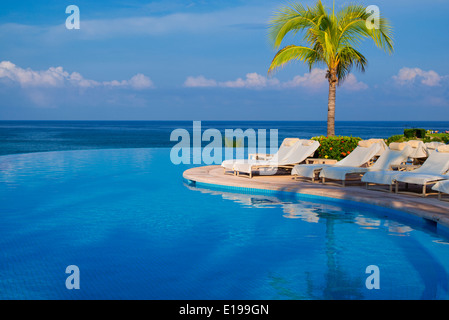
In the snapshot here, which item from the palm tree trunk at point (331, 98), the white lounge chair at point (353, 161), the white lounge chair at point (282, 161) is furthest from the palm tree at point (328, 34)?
the white lounge chair at point (353, 161)

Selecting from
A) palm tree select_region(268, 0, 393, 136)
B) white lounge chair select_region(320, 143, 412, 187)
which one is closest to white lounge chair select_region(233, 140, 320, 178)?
white lounge chair select_region(320, 143, 412, 187)

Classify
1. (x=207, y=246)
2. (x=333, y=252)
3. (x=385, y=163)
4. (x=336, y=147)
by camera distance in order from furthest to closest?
(x=336, y=147), (x=385, y=163), (x=207, y=246), (x=333, y=252)

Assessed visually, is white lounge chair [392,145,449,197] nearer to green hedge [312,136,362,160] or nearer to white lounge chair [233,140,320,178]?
white lounge chair [233,140,320,178]

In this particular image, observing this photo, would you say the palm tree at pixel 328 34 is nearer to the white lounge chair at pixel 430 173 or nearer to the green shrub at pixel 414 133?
the white lounge chair at pixel 430 173

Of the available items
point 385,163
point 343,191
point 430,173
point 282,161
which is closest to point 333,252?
point 343,191

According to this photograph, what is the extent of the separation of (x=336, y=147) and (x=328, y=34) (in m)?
2.86

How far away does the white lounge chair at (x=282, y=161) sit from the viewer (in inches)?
410

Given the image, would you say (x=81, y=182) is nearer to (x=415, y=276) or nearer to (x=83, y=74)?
(x=415, y=276)

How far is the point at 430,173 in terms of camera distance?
8.01 metres

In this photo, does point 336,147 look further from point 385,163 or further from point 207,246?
point 207,246

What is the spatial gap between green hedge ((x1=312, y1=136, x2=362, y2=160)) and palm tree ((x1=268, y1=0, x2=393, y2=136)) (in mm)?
1162

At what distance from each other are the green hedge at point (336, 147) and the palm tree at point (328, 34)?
1.16 m

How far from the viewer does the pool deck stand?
6.80m
